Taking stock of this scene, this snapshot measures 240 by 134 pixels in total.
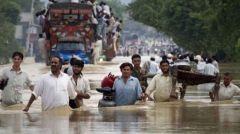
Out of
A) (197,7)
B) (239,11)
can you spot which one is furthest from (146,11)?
(239,11)

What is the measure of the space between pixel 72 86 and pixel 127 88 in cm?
126

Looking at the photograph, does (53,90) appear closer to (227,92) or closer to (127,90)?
(127,90)

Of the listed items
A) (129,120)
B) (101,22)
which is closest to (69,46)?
(101,22)

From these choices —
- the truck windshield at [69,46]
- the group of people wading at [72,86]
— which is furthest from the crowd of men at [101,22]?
the group of people wading at [72,86]

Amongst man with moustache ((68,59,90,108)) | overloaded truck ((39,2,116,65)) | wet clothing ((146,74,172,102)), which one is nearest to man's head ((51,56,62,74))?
man with moustache ((68,59,90,108))

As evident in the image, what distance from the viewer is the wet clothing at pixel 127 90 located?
610 inches

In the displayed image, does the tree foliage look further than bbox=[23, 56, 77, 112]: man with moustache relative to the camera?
Yes

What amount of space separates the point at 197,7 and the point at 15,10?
4231 cm

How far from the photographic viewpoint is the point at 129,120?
13.4 metres

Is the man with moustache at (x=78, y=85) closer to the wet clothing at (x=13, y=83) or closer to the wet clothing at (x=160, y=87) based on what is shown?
the wet clothing at (x=13, y=83)

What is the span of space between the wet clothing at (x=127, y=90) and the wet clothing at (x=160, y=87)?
4.19 feet

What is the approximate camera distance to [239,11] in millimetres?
39188

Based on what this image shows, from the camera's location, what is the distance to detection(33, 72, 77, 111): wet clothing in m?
14.3

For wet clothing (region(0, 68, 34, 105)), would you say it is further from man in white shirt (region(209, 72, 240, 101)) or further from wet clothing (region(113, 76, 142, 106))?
man in white shirt (region(209, 72, 240, 101))
